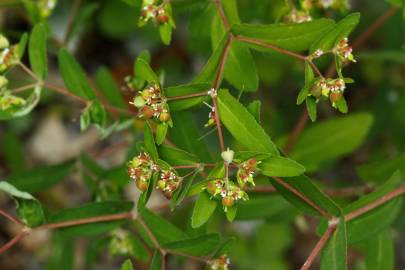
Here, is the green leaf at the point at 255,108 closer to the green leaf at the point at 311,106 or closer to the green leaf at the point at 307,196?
the green leaf at the point at 311,106

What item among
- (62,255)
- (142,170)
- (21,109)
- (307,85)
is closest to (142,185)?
(142,170)

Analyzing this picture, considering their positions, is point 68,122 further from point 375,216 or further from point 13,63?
point 375,216

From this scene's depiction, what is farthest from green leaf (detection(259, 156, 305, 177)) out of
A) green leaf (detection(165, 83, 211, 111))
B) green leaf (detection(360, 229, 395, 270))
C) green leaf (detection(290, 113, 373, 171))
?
green leaf (detection(290, 113, 373, 171))

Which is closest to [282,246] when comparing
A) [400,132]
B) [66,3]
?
[400,132]

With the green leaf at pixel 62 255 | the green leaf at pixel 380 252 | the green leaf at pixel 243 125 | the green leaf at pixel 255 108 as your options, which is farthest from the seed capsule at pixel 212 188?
the green leaf at pixel 62 255

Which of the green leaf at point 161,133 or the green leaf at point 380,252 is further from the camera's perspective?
the green leaf at point 380,252

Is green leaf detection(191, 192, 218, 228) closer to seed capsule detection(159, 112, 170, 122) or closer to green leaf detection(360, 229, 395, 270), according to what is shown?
seed capsule detection(159, 112, 170, 122)
